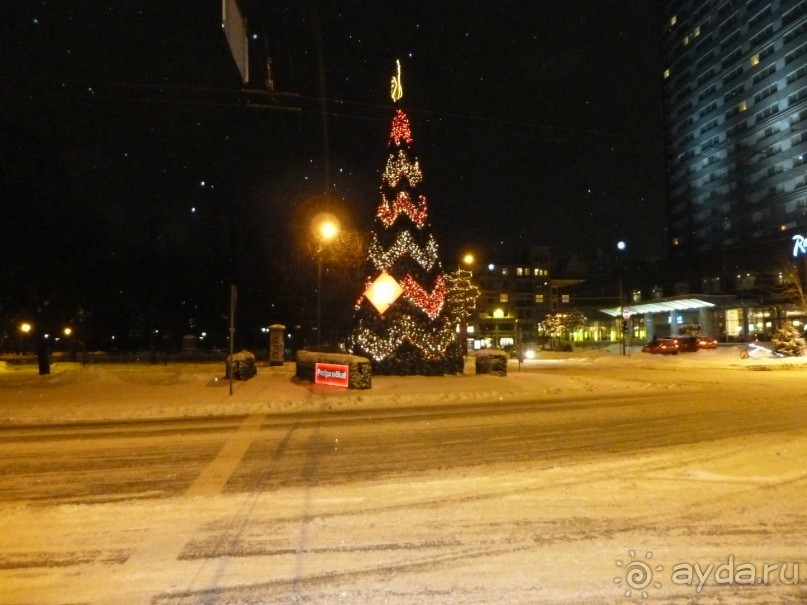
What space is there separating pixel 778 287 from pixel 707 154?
51309 millimetres

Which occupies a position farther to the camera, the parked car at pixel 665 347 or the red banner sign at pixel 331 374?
the parked car at pixel 665 347

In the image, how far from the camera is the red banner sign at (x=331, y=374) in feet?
68.7

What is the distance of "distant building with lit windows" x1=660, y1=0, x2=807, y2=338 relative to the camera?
64.6 m

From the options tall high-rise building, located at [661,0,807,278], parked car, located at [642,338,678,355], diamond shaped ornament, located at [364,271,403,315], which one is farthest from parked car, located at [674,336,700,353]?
diamond shaped ornament, located at [364,271,403,315]

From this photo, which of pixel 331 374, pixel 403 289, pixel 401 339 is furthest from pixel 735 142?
pixel 331 374

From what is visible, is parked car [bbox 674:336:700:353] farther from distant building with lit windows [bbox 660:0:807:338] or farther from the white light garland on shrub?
the white light garland on shrub

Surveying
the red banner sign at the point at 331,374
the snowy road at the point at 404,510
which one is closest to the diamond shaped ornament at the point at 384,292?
the red banner sign at the point at 331,374

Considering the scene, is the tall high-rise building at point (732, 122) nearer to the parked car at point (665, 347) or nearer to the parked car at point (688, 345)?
the parked car at point (665, 347)

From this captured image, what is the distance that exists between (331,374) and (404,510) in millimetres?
14481

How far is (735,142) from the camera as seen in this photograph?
317 feet

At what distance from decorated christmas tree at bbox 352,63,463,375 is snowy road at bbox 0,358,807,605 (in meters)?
10.1

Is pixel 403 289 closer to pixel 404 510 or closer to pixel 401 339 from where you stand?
pixel 401 339

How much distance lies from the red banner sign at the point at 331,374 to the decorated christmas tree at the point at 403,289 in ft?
9.78

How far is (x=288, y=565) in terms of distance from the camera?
5.61 metres
